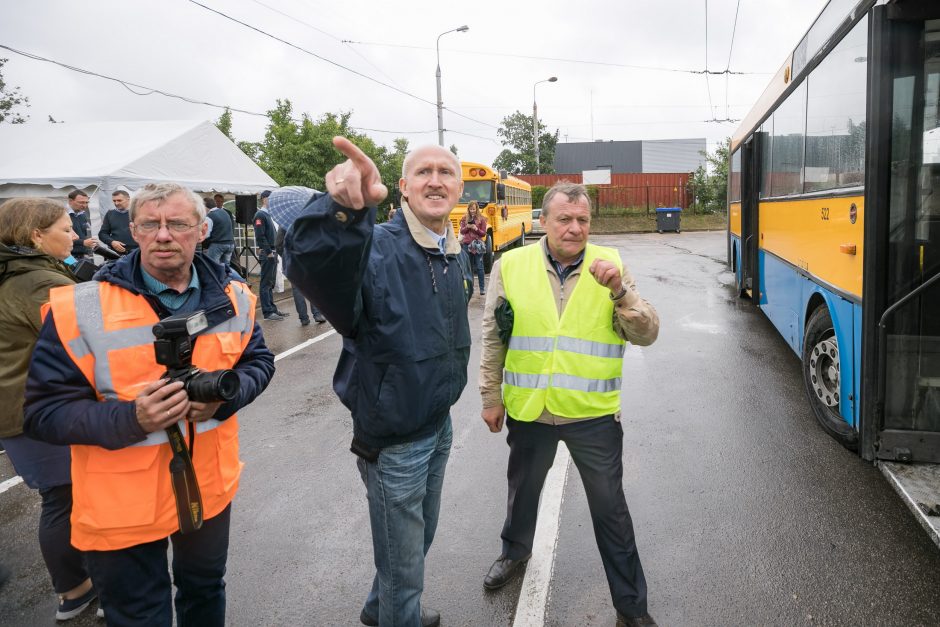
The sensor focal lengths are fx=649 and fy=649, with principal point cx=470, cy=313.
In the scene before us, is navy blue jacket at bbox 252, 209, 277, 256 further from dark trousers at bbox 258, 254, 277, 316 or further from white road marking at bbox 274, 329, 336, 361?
white road marking at bbox 274, 329, 336, 361

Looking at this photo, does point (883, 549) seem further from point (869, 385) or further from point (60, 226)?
point (60, 226)

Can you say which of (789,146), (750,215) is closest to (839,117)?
(789,146)

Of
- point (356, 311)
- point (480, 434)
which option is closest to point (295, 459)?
point (480, 434)

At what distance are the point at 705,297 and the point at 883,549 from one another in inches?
360

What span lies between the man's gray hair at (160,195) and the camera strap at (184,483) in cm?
75

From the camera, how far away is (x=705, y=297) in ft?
39.8

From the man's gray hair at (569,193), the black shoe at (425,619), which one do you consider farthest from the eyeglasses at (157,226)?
the black shoe at (425,619)

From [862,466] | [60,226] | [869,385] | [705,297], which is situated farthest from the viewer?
[705,297]

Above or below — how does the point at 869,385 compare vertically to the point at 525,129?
below

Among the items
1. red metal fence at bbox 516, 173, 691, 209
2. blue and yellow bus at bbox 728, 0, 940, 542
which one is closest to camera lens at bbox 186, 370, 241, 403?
blue and yellow bus at bbox 728, 0, 940, 542

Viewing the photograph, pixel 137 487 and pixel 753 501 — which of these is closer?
pixel 137 487

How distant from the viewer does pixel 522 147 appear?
67.1 meters

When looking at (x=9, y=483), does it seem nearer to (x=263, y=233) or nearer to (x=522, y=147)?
(x=263, y=233)

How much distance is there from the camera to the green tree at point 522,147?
63531mm
